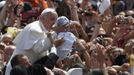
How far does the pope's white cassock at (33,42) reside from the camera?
8562mm

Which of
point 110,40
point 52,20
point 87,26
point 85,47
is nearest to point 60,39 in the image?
point 52,20

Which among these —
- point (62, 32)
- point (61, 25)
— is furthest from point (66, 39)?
point (61, 25)

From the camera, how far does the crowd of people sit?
28.3ft

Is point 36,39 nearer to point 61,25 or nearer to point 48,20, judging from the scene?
point 48,20

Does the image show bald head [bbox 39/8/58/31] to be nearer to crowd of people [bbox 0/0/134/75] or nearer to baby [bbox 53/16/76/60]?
crowd of people [bbox 0/0/134/75]

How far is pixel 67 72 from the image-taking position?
9.59 metres

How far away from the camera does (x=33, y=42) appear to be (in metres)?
8.57

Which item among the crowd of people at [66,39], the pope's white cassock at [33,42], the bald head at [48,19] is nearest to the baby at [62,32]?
the crowd of people at [66,39]

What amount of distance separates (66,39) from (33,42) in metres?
1.10

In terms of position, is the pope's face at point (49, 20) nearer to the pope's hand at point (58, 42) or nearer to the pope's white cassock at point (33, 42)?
the pope's white cassock at point (33, 42)

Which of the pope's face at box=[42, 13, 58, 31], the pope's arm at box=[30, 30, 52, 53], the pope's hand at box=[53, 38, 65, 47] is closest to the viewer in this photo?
the pope's arm at box=[30, 30, 52, 53]

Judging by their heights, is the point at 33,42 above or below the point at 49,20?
below

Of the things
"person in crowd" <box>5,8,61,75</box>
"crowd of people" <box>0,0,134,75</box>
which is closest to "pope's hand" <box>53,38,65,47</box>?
"crowd of people" <box>0,0,134,75</box>

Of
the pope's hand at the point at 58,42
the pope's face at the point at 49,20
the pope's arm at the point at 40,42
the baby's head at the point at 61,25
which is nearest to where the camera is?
the pope's arm at the point at 40,42
